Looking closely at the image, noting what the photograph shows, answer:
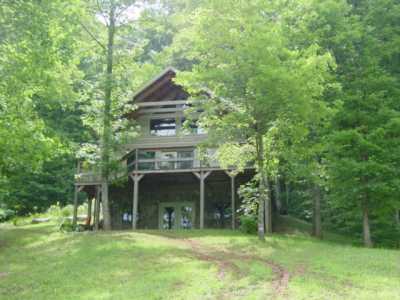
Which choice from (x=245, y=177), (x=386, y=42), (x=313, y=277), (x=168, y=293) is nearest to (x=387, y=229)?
(x=245, y=177)

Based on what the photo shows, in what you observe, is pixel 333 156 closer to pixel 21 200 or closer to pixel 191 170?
pixel 191 170

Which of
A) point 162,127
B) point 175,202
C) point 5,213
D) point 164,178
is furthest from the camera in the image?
point 175,202

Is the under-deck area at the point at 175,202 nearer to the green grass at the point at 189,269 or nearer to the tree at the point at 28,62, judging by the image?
the green grass at the point at 189,269

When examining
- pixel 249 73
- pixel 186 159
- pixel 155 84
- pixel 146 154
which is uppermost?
pixel 155 84

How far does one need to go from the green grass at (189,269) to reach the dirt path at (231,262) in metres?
0.02

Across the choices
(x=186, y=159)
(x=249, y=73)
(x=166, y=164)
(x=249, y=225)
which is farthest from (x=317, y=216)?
(x=249, y=73)

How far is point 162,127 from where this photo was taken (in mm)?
25234

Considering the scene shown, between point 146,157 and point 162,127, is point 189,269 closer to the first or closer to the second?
point 146,157

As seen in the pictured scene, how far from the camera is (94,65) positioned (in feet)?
74.7

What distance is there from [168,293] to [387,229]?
49.4 ft

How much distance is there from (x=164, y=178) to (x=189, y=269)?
12297 millimetres

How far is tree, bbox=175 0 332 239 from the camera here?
16.1 metres

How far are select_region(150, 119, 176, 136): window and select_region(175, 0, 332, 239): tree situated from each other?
22.5 ft

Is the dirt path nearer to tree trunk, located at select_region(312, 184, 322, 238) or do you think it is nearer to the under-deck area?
the under-deck area
